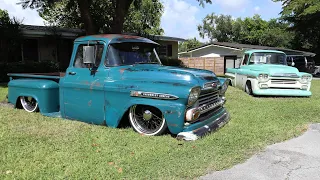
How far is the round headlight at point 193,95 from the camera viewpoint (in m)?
4.95

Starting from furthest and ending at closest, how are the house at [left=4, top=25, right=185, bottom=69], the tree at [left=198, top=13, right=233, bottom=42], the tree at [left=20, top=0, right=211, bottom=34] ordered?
the tree at [left=198, top=13, right=233, bottom=42] < the house at [left=4, top=25, right=185, bottom=69] < the tree at [left=20, top=0, right=211, bottom=34]

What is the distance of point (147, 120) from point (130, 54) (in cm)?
143

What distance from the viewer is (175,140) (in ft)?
16.9

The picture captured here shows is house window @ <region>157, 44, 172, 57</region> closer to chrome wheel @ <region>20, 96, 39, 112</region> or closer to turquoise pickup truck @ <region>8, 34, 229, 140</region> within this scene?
chrome wheel @ <region>20, 96, 39, 112</region>

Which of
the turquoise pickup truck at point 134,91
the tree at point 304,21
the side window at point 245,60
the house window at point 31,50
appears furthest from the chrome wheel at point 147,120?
the tree at point 304,21

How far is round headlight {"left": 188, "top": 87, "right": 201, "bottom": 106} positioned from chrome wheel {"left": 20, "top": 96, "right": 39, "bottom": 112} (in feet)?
14.1

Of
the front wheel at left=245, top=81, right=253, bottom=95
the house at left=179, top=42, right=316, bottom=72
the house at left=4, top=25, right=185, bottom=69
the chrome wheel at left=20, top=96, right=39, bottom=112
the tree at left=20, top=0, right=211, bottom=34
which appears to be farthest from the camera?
the house at left=179, top=42, right=316, bottom=72

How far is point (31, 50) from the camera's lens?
19766 mm

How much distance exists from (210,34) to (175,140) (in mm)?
58836

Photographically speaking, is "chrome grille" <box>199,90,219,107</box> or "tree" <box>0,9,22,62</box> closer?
"chrome grille" <box>199,90,219,107</box>

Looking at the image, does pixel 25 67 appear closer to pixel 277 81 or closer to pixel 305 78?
pixel 277 81

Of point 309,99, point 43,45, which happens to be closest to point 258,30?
point 43,45

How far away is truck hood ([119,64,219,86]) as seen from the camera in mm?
5109

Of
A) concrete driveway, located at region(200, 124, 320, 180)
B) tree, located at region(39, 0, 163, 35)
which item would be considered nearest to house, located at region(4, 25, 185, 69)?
tree, located at region(39, 0, 163, 35)
